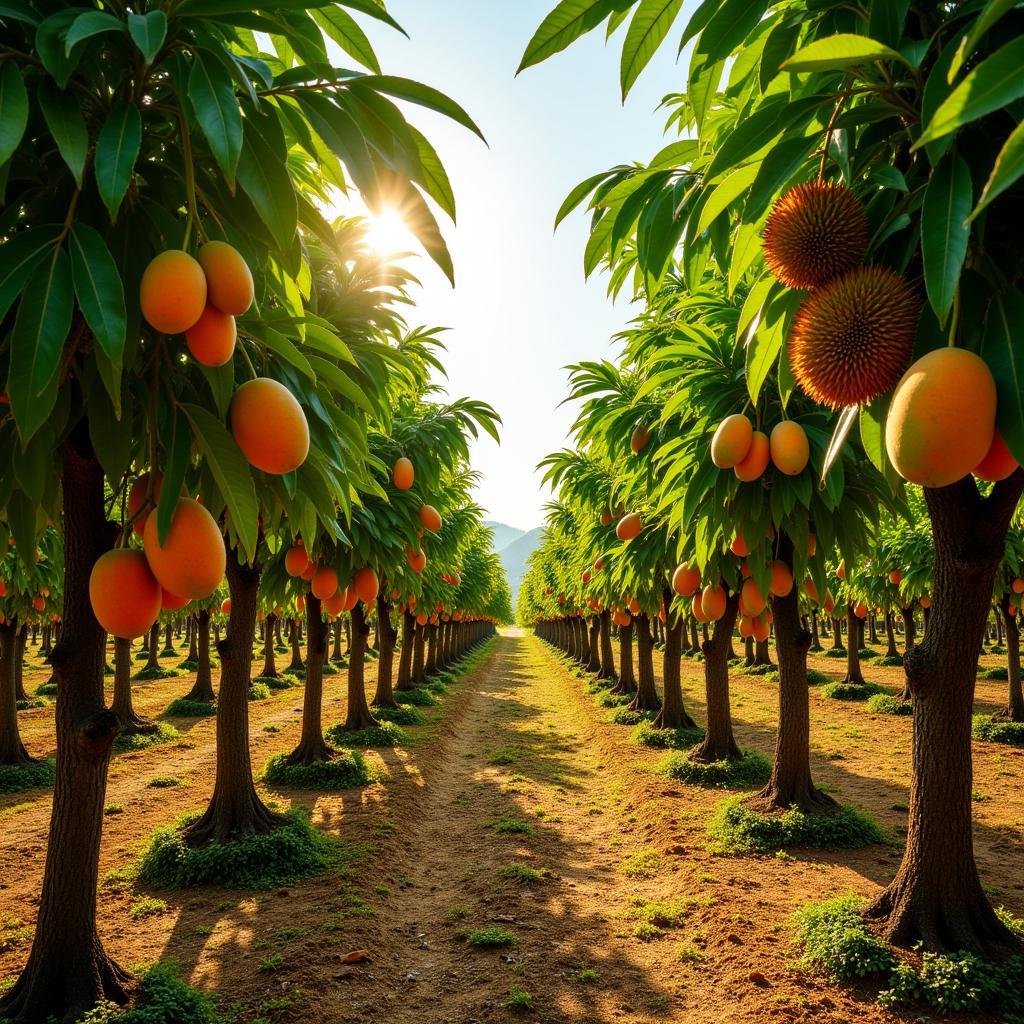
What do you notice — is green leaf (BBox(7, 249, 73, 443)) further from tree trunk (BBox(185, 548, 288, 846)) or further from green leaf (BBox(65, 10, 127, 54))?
tree trunk (BBox(185, 548, 288, 846))

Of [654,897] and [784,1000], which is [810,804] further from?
[784,1000]

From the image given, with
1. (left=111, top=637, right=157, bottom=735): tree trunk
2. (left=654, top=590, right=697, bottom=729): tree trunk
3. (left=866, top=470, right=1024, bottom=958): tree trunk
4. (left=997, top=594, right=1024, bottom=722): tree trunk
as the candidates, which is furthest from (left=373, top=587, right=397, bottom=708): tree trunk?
(left=997, top=594, right=1024, bottom=722): tree trunk

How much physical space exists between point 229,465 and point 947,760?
14.4 ft

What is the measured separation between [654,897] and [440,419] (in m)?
5.78

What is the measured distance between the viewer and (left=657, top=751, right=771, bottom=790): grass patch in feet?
32.6

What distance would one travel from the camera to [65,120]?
1798mm

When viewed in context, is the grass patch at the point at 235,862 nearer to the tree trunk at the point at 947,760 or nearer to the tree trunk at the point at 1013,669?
the tree trunk at the point at 947,760

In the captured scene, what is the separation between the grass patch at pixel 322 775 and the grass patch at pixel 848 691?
571 inches

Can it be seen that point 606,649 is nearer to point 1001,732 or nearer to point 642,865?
point 1001,732

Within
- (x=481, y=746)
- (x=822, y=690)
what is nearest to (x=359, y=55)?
(x=481, y=746)

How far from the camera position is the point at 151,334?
2684mm

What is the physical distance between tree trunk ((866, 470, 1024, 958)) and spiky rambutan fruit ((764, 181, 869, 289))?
242 centimetres

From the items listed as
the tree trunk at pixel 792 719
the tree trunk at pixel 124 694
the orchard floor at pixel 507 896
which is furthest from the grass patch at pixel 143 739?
the tree trunk at pixel 792 719

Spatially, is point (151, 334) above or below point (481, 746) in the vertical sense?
above
